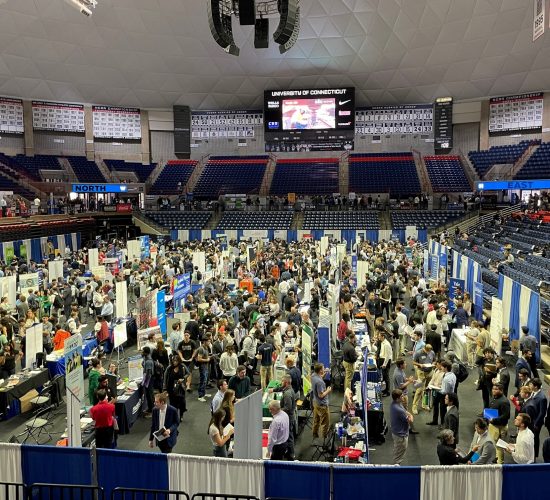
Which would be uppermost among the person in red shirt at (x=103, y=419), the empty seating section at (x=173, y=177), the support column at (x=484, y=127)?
the support column at (x=484, y=127)

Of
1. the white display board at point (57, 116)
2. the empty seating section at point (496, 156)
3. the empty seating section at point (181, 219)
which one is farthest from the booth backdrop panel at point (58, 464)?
the white display board at point (57, 116)

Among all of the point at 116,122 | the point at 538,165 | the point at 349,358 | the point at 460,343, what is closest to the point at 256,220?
the point at 116,122

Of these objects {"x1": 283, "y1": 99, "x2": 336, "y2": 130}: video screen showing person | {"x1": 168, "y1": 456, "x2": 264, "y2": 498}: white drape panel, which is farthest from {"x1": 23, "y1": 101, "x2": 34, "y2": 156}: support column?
{"x1": 168, "y1": 456, "x2": 264, "y2": 498}: white drape panel

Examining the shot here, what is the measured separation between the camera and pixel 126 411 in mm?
9094

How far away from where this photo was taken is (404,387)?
27.3ft

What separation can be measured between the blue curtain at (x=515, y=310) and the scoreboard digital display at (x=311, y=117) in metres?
26.6

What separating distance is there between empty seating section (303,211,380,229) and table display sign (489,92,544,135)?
478 inches

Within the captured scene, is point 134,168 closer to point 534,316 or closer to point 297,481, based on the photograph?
point 534,316

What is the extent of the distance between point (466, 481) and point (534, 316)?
7715 millimetres

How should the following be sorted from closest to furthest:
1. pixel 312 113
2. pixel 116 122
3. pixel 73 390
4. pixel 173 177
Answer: pixel 73 390 < pixel 312 113 < pixel 116 122 < pixel 173 177

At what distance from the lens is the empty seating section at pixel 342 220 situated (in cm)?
3528

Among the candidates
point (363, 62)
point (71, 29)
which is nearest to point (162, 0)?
point (71, 29)

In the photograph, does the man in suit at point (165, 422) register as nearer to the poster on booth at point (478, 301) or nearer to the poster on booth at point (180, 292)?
the poster on booth at point (180, 292)

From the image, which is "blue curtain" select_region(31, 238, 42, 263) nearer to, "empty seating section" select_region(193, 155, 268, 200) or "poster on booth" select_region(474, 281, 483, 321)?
"empty seating section" select_region(193, 155, 268, 200)
